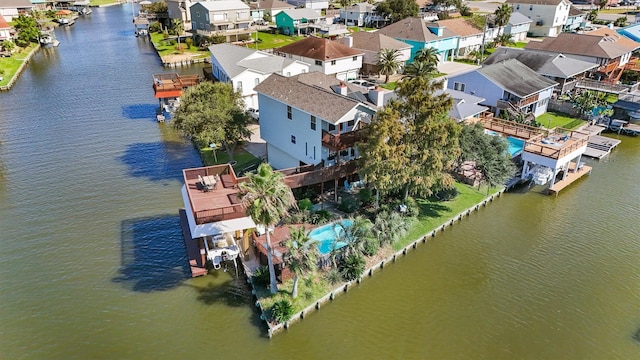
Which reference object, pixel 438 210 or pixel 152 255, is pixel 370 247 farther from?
pixel 152 255

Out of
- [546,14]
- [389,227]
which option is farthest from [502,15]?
[389,227]

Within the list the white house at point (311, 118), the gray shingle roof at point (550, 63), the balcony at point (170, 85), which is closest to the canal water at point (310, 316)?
the white house at point (311, 118)

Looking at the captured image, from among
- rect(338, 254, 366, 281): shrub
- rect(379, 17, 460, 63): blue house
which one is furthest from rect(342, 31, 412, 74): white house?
rect(338, 254, 366, 281): shrub

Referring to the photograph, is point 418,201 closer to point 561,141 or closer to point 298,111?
point 298,111

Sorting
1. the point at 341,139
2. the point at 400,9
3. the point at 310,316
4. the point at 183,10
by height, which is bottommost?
the point at 310,316

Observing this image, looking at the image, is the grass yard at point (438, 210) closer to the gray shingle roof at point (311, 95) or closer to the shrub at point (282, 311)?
the shrub at point (282, 311)

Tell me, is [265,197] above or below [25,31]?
above

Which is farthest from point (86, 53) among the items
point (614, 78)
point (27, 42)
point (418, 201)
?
point (614, 78)
